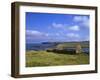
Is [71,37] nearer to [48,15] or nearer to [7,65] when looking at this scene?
[48,15]

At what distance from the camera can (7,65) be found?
213 cm

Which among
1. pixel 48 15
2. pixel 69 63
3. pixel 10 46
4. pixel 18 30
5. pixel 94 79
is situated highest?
pixel 48 15

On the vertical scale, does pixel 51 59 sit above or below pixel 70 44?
below

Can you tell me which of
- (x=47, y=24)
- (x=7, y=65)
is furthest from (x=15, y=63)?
(x=47, y=24)

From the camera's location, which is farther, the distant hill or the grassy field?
the distant hill

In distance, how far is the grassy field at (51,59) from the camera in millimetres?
2202

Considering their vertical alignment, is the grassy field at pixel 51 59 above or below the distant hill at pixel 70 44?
below

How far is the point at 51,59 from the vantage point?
2.28m

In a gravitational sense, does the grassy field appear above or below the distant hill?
below

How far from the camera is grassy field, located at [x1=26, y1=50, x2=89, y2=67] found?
220 centimetres

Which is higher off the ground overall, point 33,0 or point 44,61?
point 33,0

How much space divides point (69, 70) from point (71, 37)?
1.00 ft

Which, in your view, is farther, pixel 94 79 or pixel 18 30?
pixel 94 79

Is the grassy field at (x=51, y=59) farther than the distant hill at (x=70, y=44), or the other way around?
the distant hill at (x=70, y=44)
